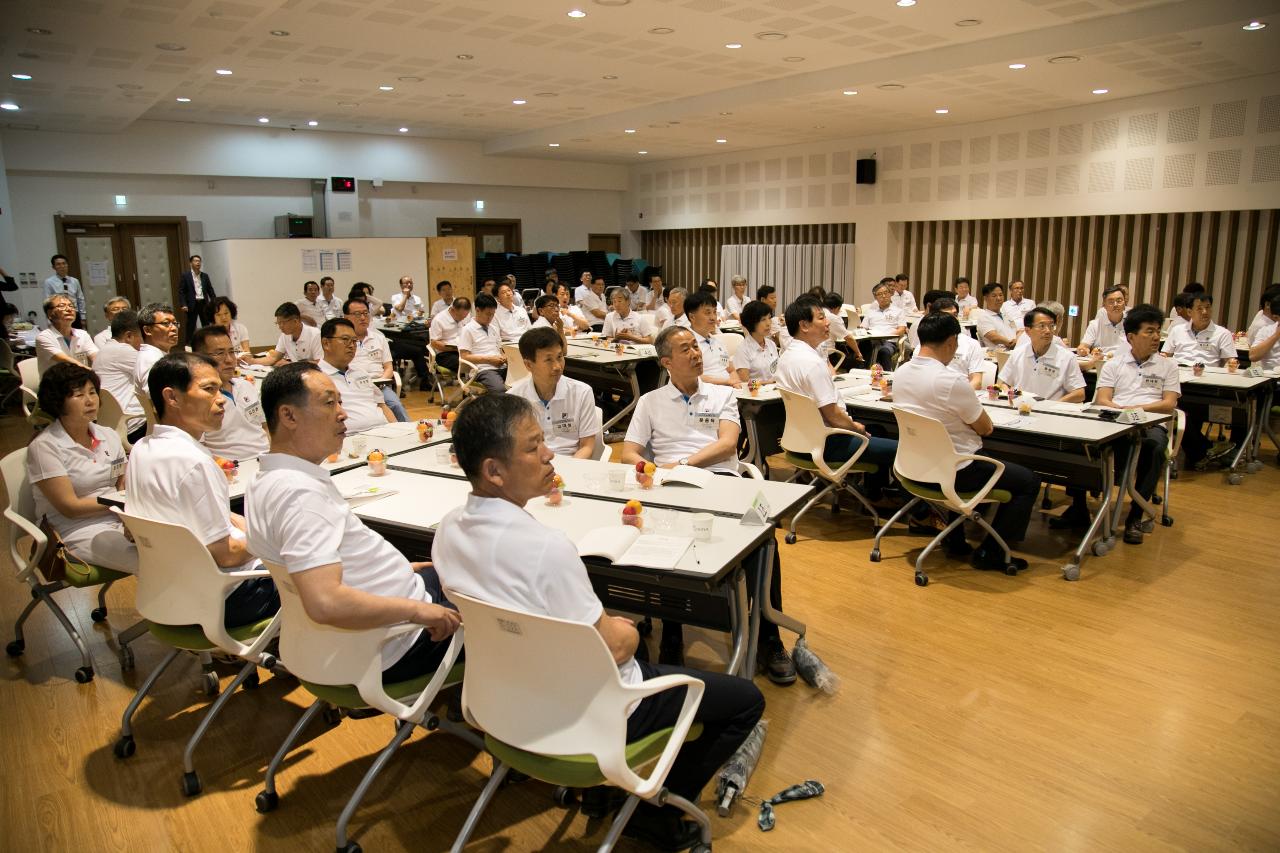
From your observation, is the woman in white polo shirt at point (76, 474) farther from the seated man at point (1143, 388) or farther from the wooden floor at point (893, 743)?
the seated man at point (1143, 388)

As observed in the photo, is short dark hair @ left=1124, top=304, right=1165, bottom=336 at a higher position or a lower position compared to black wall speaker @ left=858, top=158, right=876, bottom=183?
lower

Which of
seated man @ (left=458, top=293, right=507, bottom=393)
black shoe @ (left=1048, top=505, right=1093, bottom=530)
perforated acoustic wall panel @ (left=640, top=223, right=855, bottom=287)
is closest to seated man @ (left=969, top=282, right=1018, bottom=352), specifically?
black shoe @ (left=1048, top=505, right=1093, bottom=530)

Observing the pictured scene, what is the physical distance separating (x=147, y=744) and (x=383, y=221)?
13.8 metres

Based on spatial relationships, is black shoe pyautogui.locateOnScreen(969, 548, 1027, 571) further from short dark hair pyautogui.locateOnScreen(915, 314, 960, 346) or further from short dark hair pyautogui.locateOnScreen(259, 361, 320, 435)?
short dark hair pyautogui.locateOnScreen(259, 361, 320, 435)

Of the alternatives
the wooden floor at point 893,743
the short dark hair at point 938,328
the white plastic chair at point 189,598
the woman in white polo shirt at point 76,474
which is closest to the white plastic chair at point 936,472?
the wooden floor at point 893,743

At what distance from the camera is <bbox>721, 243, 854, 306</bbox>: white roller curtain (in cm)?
1450

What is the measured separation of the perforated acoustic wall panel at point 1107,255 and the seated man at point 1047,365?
5967mm

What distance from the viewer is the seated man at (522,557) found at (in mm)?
1994

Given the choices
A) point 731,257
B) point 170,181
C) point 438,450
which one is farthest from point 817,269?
point 438,450

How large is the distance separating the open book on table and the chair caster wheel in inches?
71.5

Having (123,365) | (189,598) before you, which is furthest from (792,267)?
(189,598)

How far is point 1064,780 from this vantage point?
2.82 meters

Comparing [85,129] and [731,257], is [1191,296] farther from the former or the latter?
[85,129]

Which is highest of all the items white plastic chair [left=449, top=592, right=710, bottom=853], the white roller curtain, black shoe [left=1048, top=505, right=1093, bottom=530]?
the white roller curtain
